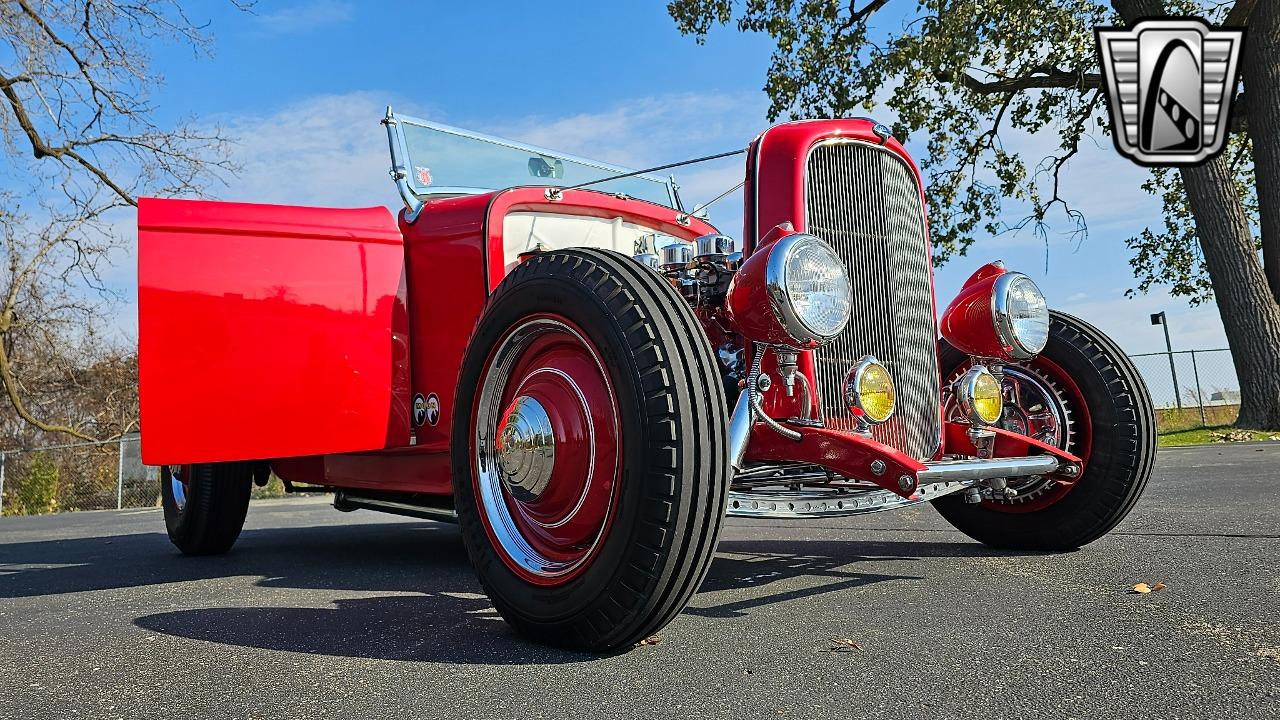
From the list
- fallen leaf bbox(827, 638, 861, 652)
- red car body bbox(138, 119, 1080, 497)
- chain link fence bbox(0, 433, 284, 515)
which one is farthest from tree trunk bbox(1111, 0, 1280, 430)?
chain link fence bbox(0, 433, 284, 515)

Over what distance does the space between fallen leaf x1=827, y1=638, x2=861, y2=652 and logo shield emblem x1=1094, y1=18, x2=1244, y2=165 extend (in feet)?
31.2

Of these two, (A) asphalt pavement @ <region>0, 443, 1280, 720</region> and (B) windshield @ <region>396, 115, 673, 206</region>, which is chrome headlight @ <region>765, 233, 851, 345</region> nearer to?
(A) asphalt pavement @ <region>0, 443, 1280, 720</region>

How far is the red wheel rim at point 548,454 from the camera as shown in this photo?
2.42 m

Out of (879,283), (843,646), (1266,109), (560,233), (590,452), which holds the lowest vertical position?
(843,646)

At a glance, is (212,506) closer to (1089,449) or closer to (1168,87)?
(1089,449)

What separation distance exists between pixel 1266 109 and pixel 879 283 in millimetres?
12238

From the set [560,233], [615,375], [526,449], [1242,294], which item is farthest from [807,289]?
[1242,294]

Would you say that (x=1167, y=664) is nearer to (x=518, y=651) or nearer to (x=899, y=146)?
(x=518, y=651)

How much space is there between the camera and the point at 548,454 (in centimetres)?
249

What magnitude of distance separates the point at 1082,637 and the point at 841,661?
0.60 meters

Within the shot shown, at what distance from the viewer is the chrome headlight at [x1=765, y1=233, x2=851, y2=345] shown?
2.48m

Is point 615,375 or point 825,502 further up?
point 615,375

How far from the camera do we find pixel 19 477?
14758 mm

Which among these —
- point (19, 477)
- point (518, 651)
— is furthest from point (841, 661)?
point (19, 477)
